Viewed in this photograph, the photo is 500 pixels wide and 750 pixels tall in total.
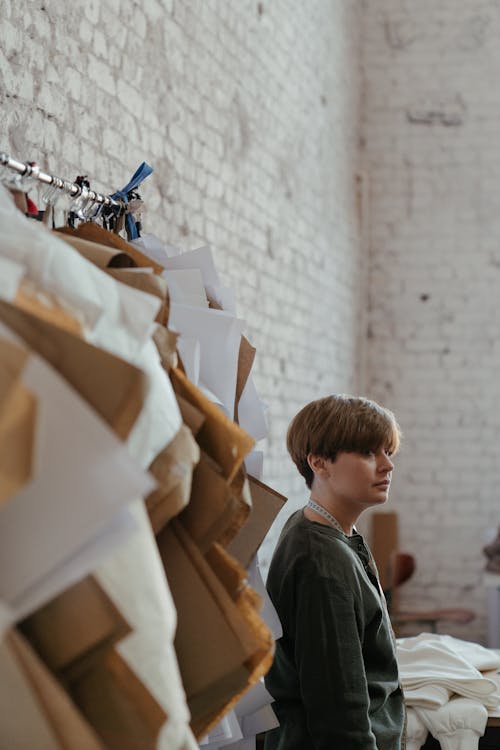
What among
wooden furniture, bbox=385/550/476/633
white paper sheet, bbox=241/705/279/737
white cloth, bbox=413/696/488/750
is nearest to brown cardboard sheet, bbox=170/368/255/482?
white paper sheet, bbox=241/705/279/737

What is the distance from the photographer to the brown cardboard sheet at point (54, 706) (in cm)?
89

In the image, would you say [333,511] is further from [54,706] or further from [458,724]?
[54,706]

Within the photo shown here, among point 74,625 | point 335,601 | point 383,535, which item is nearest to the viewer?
point 74,625

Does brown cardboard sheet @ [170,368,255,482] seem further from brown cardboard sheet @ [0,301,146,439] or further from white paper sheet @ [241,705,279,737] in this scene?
white paper sheet @ [241,705,279,737]

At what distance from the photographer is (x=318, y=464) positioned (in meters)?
2.30

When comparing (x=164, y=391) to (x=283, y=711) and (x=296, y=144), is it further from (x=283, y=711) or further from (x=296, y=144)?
(x=296, y=144)

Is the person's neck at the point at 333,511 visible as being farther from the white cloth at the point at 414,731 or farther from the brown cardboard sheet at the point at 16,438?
the brown cardboard sheet at the point at 16,438

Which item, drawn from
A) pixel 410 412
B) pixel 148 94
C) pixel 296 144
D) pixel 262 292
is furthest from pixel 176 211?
pixel 410 412

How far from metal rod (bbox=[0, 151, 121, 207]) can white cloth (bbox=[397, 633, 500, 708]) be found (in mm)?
1633

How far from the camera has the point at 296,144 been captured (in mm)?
5805

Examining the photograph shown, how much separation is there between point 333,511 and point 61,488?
4.82 feet

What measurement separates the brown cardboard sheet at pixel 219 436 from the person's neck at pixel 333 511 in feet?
3.44

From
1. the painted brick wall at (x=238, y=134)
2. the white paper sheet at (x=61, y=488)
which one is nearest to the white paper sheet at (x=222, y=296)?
the white paper sheet at (x=61, y=488)

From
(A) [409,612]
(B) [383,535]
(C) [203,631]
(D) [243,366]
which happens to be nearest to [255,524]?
(D) [243,366]
